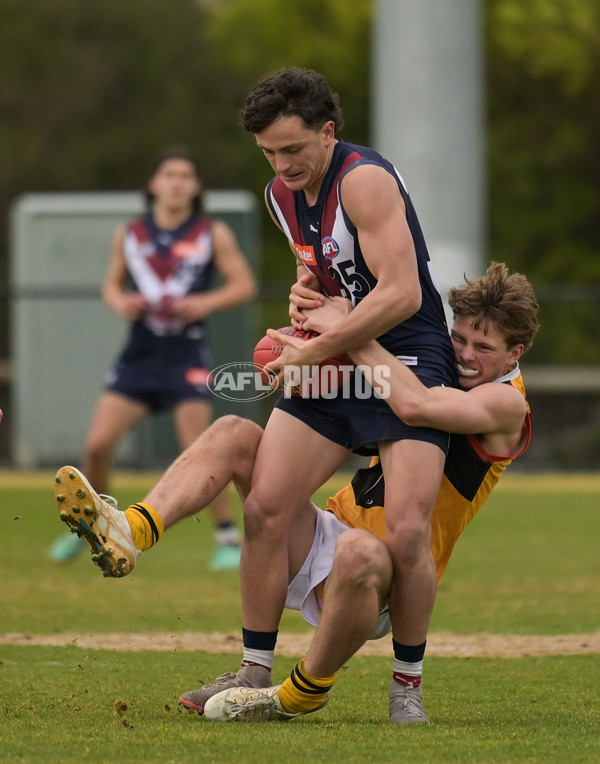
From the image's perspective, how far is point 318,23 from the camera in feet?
91.5

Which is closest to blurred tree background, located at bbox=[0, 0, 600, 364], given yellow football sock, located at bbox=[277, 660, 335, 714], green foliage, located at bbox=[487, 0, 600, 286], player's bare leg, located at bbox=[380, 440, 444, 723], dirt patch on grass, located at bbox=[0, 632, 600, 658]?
green foliage, located at bbox=[487, 0, 600, 286]

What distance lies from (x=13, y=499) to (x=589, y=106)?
1656 centimetres

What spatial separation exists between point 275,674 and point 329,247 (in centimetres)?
185

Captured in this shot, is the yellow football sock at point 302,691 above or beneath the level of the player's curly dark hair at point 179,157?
beneath

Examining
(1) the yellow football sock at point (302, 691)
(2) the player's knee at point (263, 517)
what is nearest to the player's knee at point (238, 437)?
(2) the player's knee at point (263, 517)

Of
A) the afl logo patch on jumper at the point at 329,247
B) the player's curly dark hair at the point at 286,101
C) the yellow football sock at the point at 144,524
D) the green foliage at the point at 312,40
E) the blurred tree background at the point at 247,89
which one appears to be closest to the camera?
the yellow football sock at the point at 144,524

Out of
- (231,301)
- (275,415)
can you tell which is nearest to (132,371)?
(231,301)

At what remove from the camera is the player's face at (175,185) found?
9.06 meters

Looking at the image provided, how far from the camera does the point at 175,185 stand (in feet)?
30.1

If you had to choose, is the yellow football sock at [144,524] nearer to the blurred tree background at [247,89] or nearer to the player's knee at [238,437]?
the player's knee at [238,437]

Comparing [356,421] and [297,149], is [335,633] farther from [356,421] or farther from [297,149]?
[297,149]

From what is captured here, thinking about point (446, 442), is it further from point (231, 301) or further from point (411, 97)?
point (411, 97)

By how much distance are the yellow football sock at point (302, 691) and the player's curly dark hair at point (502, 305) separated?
1.33 m

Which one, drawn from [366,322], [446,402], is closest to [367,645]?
[446,402]
